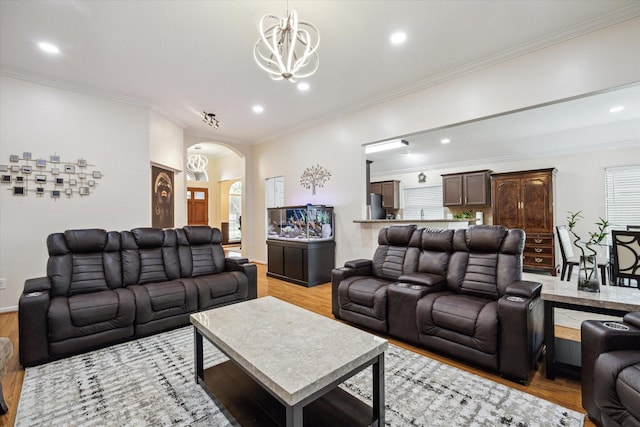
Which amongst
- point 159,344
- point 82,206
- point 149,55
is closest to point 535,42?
point 149,55

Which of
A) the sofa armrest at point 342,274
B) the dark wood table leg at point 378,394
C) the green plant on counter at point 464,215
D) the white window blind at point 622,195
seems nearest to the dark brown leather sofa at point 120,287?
the sofa armrest at point 342,274

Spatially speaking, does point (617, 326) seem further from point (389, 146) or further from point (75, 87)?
point (75, 87)

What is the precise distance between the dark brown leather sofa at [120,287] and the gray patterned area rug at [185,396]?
241 mm

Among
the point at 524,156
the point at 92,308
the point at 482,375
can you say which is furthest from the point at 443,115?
the point at 92,308

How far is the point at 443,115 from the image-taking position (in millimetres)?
3861

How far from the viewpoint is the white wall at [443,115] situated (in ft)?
9.14

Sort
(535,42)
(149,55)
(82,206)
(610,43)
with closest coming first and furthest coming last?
(610,43)
(535,42)
(149,55)
(82,206)

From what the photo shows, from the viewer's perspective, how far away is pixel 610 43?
8.99 feet

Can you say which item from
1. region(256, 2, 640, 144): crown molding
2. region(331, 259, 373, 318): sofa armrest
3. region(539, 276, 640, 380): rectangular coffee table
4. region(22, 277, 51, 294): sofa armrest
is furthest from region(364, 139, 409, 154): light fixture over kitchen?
region(22, 277, 51, 294): sofa armrest

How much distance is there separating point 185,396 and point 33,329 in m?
1.52

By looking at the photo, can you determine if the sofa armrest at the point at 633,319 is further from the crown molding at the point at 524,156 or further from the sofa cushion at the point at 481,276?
the crown molding at the point at 524,156

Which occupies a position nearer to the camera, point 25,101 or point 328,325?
point 328,325

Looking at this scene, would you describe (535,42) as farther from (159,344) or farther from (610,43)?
(159,344)

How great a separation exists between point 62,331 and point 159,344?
0.77 meters
